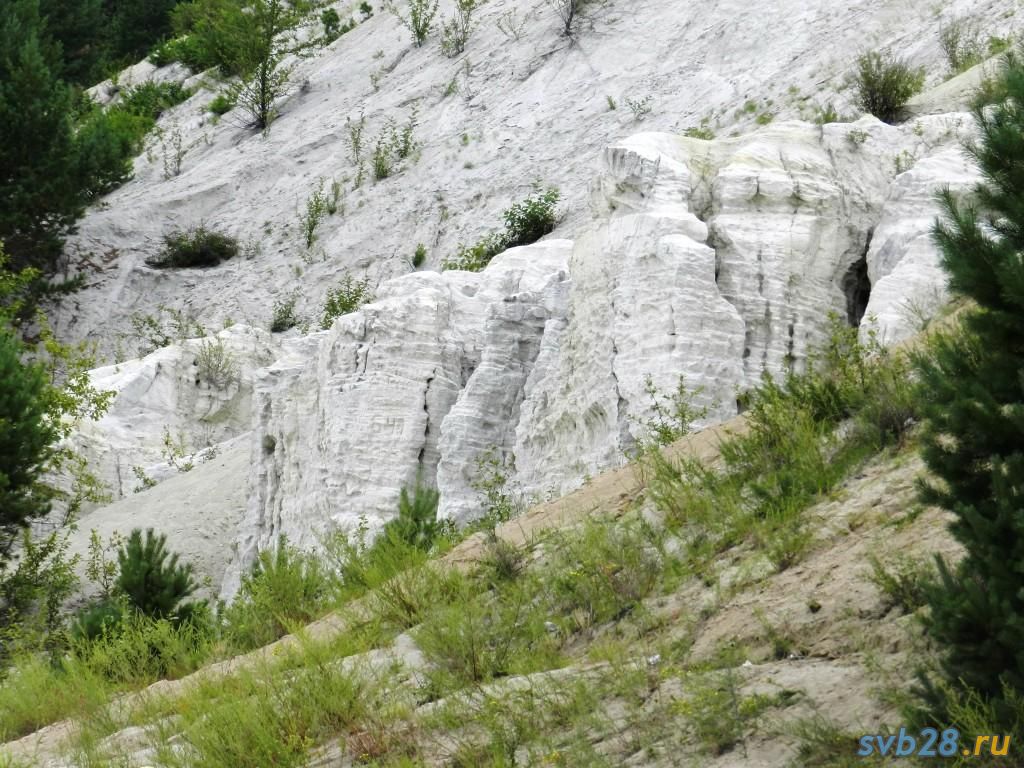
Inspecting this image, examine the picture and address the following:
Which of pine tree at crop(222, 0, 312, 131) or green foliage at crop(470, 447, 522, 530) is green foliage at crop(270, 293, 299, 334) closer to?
pine tree at crop(222, 0, 312, 131)

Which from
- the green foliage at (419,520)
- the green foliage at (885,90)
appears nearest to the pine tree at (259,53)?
the green foliage at (885,90)

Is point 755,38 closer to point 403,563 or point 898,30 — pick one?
point 898,30

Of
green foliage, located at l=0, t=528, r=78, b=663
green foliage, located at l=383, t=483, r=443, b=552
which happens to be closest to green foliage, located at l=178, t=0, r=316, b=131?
green foliage, located at l=0, t=528, r=78, b=663

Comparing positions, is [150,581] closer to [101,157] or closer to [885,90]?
[885,90]

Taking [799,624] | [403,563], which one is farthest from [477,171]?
[799,624]

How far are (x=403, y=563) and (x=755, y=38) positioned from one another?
58.5 ft

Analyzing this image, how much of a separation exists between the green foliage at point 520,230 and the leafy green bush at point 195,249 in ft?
26.5

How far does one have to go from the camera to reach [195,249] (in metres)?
27.1

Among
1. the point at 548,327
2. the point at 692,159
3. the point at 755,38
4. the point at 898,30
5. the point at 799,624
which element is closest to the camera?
the point at 799,624

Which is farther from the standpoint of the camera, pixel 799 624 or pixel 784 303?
pixel 784 303

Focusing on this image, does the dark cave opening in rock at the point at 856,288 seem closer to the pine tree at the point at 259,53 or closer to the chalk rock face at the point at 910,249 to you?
the chalk rock face at the point at 910,249

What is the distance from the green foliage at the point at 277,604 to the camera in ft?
26.2

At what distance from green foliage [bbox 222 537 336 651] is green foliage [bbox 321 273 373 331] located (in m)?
12.9

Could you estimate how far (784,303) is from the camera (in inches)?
432
